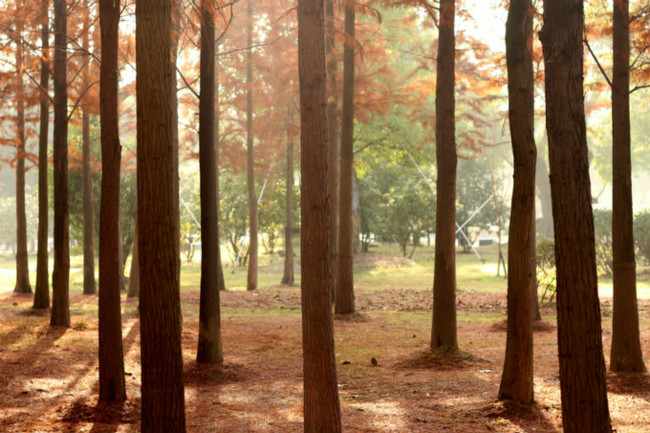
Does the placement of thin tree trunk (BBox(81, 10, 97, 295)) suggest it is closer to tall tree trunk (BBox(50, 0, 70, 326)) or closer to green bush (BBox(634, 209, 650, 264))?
tall tree trunk (BBox(50, 0, 70, 326))

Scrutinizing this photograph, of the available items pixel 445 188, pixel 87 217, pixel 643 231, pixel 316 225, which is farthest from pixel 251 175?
pixel 316 225

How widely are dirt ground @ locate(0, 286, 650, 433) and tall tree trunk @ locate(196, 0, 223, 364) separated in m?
0.62

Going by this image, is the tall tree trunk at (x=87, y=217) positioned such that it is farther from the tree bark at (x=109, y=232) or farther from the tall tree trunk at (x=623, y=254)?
the tall tree trunk at (x=623, y=254)

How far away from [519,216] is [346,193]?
26.4 feet

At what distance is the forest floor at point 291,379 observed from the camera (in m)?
6.70

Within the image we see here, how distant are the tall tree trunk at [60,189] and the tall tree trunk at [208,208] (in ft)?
10.6

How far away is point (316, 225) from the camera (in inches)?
211

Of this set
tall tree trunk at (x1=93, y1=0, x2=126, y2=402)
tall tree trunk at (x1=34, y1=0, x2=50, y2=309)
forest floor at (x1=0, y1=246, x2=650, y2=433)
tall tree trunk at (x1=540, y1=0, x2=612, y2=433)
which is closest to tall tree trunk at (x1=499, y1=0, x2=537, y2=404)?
forest floor at (x1=0, y1=246, x2=650, y2=433)

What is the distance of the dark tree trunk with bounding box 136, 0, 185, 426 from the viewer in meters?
4.91

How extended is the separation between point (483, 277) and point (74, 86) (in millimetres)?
16870

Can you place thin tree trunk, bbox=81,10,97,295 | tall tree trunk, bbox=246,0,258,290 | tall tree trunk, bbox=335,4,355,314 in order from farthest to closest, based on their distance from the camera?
tall tree trunk, bbox=246,0,258,290 → thin tree trunk, bbox=81,10,97,295 → tall tree trunk, bbox=335,4,355,314

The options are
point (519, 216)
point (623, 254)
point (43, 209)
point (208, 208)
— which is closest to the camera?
point (519, 216)

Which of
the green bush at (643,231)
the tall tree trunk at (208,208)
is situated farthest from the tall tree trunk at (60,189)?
the green bush at (643,231)

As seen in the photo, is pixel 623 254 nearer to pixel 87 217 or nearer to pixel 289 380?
pixel 289 380
